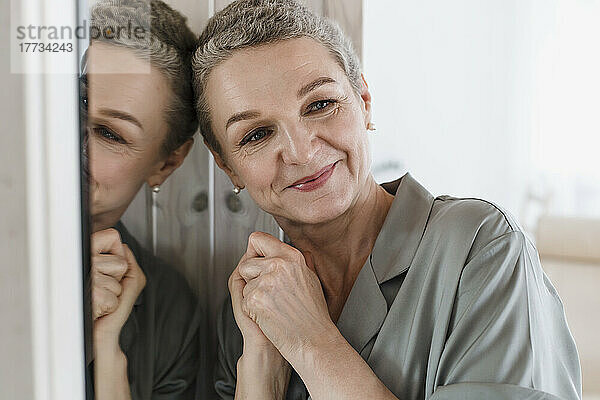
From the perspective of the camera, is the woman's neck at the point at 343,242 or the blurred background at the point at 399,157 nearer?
the blurred background at the point at 399,157

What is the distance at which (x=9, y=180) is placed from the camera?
58 centimetres

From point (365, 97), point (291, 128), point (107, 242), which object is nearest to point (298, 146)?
point (291, 128)

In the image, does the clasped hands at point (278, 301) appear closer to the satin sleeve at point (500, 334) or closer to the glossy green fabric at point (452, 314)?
the glossy green fabric at point (452, 314)

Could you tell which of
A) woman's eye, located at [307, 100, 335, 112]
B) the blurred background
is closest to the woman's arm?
the blurred background

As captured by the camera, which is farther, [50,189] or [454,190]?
[454,190]

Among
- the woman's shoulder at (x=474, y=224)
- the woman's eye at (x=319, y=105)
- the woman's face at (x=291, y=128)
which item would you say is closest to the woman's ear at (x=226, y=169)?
the woman's face at (x=291, y=128)

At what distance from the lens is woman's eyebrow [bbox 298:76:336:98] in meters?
0.63

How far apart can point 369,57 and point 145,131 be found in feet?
0.94

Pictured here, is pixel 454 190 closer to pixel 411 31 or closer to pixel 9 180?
pixel 411 31

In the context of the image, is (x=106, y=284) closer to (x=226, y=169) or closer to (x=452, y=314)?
(x=226, y=169)

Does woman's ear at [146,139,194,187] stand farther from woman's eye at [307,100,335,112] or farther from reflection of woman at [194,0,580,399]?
woman's eye at [307,100,335,112]

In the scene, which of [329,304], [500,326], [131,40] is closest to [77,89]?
[131,40]

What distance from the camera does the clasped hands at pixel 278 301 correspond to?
646 mm

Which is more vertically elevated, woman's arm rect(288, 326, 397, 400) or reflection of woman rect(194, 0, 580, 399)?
reflection of woman rect(194, 0, 580, 399)
